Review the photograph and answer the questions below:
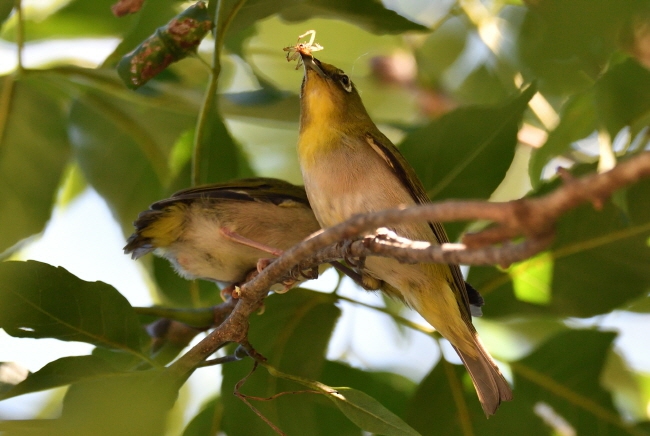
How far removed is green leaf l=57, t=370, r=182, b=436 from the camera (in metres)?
1.73

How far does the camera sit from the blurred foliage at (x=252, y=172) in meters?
2.02

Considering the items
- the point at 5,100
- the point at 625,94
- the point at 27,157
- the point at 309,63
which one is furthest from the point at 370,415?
the point at 5,100

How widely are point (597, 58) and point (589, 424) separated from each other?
1.23 meters

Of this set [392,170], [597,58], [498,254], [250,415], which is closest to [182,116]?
[392,170]

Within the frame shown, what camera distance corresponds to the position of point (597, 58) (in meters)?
2.26

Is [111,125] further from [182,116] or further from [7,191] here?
[7,191]

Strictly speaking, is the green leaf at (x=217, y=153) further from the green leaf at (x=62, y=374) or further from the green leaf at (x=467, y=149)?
the green leaf at (x=62, y=374)

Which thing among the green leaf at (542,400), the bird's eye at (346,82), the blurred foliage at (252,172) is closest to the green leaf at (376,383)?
the blurred foliage at (252,172)

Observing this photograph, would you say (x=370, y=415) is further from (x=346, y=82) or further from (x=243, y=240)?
(x=346, y=82)

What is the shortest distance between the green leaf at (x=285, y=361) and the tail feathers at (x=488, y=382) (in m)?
0.53

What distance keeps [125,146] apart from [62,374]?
1.34 m

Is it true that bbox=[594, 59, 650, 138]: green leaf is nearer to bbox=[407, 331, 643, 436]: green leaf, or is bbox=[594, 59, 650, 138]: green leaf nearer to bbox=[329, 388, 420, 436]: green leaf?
bbox=[407, 331, 643, 436]: green leaf

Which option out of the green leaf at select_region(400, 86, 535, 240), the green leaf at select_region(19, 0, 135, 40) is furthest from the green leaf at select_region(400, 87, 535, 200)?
the green leaf at select_region(19, 0, 135, 40)

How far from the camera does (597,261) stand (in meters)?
2.44
